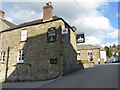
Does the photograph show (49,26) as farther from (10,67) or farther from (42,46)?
(10,67)

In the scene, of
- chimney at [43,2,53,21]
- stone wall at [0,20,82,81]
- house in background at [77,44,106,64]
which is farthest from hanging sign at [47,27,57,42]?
house in background at [77,44,106,64]

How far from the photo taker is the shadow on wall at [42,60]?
35.4 ft

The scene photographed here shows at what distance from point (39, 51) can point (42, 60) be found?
114cm

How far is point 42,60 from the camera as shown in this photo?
38.0 ft

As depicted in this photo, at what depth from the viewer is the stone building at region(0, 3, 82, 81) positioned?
11.0 m

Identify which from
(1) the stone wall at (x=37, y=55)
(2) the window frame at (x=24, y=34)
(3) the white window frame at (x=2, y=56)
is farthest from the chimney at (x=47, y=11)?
(3) the white window frame at (x=2, y=56)

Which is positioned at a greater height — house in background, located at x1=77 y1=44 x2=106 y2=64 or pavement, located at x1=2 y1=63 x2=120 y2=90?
house in background, located at x1=77 y1=44 x2=106 y2=64

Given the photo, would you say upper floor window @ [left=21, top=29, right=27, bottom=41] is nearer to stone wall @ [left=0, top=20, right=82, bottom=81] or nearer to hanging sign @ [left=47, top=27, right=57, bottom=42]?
stone wall @ [left=0, top=20, right=82, bottom=81]

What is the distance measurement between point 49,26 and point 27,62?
5.02 metres

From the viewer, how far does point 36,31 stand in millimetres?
12844

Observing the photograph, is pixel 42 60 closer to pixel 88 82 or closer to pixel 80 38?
pixel 80 38

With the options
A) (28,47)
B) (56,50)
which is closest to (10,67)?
(28,47)

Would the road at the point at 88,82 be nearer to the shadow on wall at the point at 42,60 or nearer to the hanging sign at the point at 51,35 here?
the shadow on wall at the point at 42,60

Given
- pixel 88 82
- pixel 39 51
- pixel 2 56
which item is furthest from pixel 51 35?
pixel 2 56
